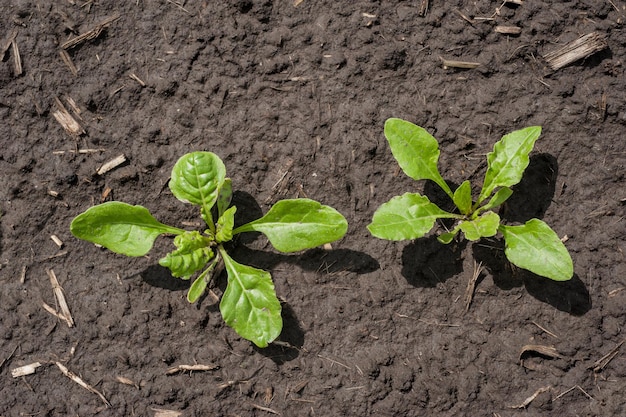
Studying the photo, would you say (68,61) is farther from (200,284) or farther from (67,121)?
(200,284)

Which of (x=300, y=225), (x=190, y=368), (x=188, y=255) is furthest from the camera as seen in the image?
(x=190, y=368)

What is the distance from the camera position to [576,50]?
289 centimetres

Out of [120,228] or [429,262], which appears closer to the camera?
[120,228]

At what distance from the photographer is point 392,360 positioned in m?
2.88

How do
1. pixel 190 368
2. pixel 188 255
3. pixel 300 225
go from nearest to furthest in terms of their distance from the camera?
pixel 188 255 < pixel 300 225 < pixel 190 368

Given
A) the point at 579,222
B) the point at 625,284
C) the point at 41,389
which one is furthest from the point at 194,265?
the point at 625,284

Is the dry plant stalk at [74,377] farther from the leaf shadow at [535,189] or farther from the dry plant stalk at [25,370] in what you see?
the leaf shadow at [535,189]

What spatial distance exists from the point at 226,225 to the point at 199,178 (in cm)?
24

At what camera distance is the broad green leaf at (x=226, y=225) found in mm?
2744

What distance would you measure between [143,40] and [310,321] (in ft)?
4.99

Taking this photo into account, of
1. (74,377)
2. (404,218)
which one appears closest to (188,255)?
(74,377)

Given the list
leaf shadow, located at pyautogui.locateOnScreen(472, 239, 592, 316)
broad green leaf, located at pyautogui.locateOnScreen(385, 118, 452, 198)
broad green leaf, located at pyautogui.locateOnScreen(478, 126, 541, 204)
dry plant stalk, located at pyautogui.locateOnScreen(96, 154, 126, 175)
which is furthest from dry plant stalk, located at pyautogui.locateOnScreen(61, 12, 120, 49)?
leaf shadow, located at pyautogui.locateOnScreen(472, 239, 592, 316)

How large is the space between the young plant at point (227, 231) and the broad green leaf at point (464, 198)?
529 mm

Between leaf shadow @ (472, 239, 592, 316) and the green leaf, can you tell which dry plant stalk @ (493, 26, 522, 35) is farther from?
the green leaf
